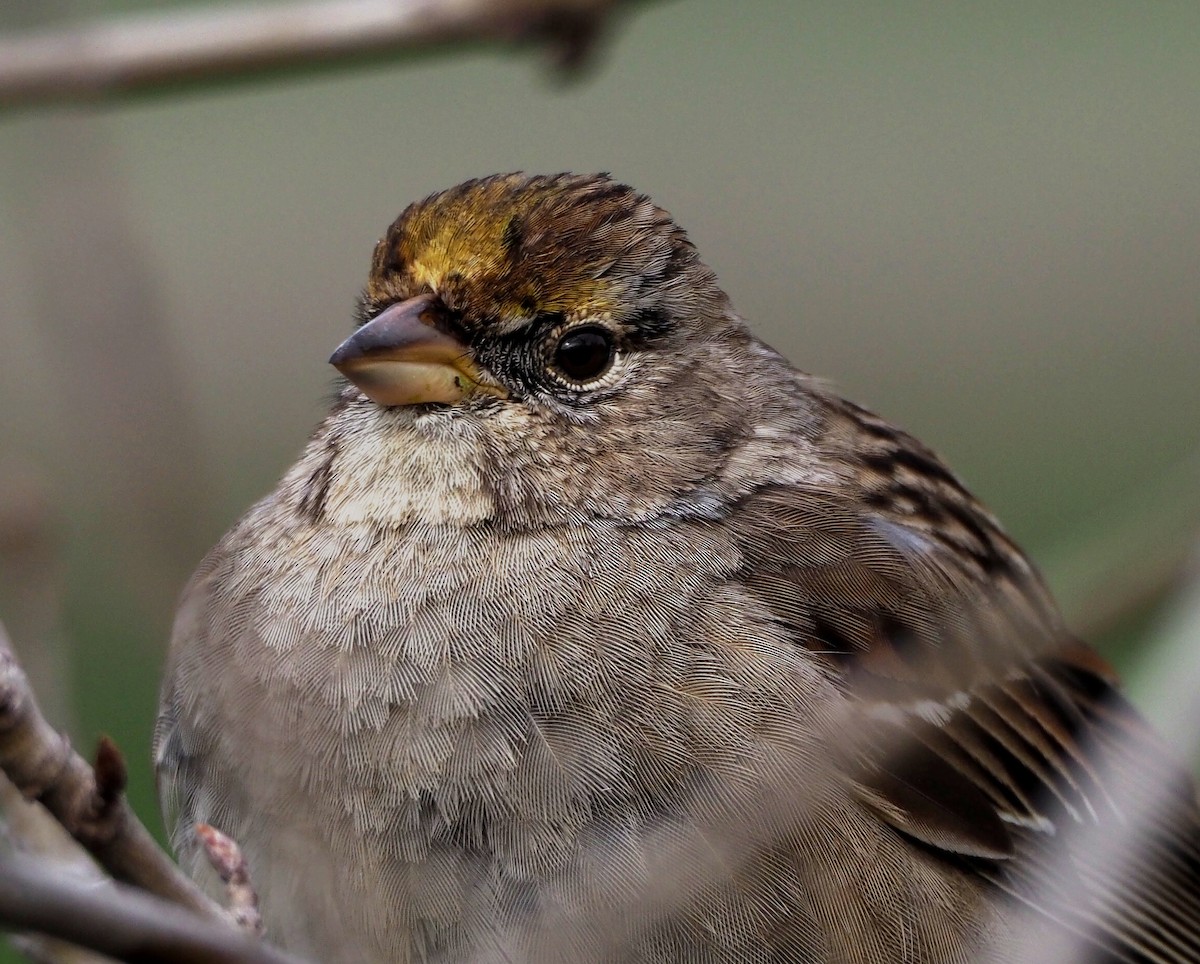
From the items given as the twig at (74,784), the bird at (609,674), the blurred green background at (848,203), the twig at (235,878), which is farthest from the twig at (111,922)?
the blurred green background at (848,203)

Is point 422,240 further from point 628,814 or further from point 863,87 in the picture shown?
point 863,87

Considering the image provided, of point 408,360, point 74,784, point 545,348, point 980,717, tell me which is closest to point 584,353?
point 545,348

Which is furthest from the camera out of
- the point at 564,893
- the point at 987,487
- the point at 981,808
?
the point at 987,487

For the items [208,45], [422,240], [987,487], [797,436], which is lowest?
[987,487]

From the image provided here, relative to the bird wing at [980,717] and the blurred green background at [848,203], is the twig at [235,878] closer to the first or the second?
the bird wing at [980,717]

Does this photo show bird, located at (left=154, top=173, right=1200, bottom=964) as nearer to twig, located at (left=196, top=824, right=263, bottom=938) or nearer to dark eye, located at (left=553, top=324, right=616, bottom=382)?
dark eye, located at (left=553, top=324, right=616, bottom=382)

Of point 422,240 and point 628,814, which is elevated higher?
point 422,240

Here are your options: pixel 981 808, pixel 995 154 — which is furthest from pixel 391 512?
pixel 995 154
